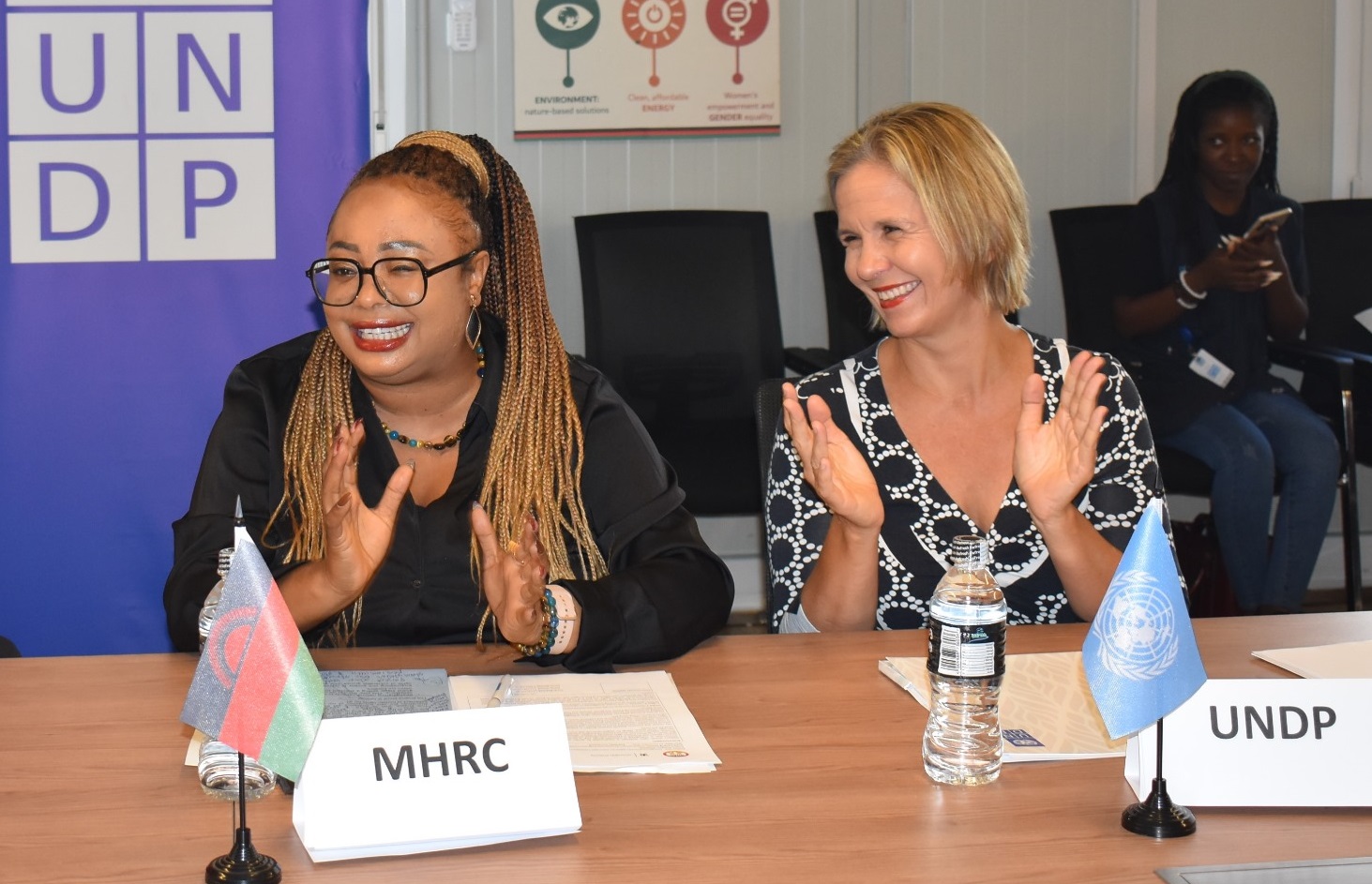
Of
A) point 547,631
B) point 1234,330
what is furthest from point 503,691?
point 1234,330

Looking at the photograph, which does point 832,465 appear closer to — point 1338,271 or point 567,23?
point 567,23

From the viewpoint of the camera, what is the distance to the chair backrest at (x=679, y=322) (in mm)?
3711

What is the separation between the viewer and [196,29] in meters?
2.78

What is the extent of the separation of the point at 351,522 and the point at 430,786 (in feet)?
1.80

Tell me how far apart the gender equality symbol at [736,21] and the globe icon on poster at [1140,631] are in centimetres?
333

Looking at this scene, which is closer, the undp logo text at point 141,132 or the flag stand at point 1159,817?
the flag stand at point 1159,817

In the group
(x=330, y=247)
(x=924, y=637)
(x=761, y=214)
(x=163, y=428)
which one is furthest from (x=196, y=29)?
(x=924, y=637)

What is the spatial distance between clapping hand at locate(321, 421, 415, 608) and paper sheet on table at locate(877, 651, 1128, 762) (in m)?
0.56

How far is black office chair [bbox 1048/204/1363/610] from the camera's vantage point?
3588 mm

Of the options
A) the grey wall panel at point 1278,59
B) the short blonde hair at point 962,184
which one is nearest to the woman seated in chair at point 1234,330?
the grey wall panel at point 1278,59

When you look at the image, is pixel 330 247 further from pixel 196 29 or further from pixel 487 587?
pixel 196 29

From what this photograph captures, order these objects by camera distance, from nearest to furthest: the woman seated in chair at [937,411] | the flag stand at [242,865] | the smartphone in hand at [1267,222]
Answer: the flag stand at [242,865]
the woman seated in chair at [937,411]
the smartphone in hand at [1267,222]

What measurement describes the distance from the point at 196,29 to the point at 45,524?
3.25 feet

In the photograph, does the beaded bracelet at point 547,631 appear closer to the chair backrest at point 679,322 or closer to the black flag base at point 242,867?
the black flag base at point 242,867
